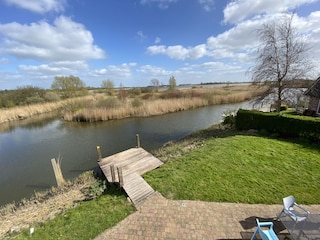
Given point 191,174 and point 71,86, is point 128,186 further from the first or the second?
point 71,86

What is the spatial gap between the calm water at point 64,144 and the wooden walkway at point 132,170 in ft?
6.51

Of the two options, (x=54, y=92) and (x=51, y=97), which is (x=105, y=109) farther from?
(x=54, y=92)

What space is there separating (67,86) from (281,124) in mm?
32550

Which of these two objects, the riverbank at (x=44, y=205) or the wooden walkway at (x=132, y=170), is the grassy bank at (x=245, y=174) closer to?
the wooden walkway at (x=132, y=170)

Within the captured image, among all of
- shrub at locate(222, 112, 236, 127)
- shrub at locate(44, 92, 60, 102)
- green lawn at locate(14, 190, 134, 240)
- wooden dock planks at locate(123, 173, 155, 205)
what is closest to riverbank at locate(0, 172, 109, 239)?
green lawn at locate(14, 190, 134, 240)

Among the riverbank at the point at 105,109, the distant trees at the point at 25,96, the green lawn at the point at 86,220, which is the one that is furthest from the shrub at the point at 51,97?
the green lawn at the point at 86,220

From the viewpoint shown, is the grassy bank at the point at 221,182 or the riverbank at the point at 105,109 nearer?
the grassy bank at the point at 221,182

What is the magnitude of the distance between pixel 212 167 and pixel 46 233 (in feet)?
16.6

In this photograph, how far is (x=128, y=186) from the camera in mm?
5680

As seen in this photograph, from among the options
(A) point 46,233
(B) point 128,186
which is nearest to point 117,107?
(B) point 128,186

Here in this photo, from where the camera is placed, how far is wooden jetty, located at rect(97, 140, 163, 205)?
5352mm

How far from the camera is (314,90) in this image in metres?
12.2

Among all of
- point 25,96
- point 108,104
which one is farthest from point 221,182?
point 25,96

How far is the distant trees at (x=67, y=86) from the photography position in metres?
31.7
